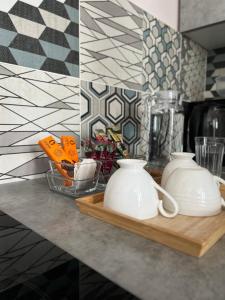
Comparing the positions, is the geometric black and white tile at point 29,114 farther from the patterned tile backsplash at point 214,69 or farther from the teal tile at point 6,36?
the patterned tile backsplash at point 214,69

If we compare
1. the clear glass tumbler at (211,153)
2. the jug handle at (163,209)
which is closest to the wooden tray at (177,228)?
the jug handle at (163,209)

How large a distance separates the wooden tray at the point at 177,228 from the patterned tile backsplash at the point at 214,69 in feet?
4.36

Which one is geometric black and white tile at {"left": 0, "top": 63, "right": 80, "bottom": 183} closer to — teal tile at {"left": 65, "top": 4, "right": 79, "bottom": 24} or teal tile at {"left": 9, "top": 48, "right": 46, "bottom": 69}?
teal tile at {"left": 9, "top": 48, "right": 46, "bottom": 69}

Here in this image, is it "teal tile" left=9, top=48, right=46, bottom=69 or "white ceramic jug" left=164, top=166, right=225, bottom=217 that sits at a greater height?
"teal tile" left=9, top=48, right=46, bottom=69

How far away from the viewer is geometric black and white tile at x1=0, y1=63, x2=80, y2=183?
717mm

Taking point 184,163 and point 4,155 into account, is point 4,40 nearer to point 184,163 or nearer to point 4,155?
point 4,155

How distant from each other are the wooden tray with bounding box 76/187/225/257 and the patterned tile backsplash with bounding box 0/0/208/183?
376mm

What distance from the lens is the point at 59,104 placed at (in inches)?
33.1

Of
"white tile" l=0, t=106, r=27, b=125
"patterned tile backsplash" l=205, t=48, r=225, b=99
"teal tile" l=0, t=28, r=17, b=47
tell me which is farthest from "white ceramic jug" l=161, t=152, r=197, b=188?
"patterned tile backsplash" l=205, t=48, r=225, b=99

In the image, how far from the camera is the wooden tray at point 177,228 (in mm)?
338

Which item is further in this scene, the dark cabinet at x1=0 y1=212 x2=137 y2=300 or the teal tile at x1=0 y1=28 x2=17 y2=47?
the teal tile at x1=0 y1=28 x2=17 y2=47

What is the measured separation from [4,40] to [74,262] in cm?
64

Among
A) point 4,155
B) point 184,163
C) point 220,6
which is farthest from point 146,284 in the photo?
point 220,6

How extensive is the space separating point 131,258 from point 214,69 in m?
1.56
